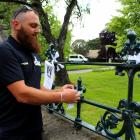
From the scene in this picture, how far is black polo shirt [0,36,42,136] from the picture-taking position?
9.89 ft

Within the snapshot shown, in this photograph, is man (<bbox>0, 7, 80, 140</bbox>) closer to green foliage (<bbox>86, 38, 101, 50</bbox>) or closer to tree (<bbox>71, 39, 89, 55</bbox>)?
green foliage (<bbox>86, 38, 101, 50</bbox>)

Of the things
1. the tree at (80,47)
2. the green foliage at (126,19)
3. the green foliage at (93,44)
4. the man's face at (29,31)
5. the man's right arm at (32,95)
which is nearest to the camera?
the man's right arm at (32,95)

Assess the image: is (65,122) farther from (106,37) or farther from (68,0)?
(106,37)

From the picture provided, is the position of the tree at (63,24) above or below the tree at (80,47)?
above

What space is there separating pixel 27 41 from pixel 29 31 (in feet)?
0.32

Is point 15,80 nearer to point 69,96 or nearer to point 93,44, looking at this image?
point 69,96

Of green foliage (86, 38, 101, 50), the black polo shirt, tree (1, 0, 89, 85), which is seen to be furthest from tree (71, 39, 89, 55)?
the black polo shirt

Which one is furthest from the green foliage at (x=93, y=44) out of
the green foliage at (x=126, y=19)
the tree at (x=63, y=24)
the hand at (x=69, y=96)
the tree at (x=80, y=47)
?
the hand at (x=69, y=96)

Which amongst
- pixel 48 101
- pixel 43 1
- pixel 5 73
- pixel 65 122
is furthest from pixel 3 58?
pixel 43 1

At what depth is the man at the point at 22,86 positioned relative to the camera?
2.99m

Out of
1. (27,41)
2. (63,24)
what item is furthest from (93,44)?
(27,41)

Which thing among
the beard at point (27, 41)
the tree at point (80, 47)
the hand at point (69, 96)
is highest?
the beard at point (27, 41)

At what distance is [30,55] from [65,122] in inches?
91.9

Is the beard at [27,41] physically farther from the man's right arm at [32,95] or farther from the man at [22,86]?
the man's right arm at [32,95]
